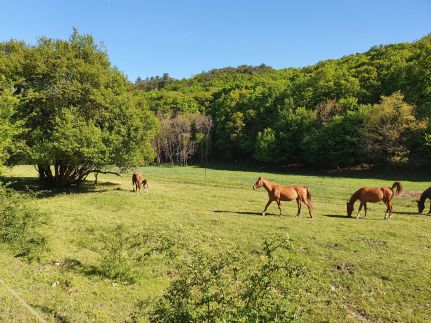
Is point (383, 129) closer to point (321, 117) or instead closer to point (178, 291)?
point (321, 117)

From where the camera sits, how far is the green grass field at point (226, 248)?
31.0 feet

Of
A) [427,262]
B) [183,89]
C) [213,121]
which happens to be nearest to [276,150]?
[213,121]

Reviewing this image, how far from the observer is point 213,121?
94438mm

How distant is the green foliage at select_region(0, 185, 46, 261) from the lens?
487 inches

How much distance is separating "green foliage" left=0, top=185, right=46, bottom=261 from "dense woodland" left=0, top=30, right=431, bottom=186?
745cm

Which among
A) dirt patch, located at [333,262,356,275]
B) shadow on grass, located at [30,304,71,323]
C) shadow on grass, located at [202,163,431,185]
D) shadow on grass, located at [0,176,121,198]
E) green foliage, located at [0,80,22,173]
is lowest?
dirt patch, located at [333,262,356,275]

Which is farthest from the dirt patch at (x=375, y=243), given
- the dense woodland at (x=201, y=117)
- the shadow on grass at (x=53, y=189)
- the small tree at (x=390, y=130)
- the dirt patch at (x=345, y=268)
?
the small tree at (x=390, y=130)

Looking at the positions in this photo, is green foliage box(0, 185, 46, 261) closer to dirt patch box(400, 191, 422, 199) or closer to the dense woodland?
the dense woodland

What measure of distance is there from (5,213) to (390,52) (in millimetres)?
86354

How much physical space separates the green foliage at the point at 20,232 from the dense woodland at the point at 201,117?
745cm

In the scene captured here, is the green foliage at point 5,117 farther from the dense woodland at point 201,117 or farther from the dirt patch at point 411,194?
the dirt patch at point 411,194

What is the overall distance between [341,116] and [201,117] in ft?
125

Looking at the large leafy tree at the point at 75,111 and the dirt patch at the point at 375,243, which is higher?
the large leafy tree at the point at 75,111

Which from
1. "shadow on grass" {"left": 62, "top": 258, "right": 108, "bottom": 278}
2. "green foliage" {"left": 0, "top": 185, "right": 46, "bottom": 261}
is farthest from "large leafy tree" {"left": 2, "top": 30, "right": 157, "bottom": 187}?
"shadow on grass" {"left": 62, "top": 258, "right": 108, "bottom": 278}
